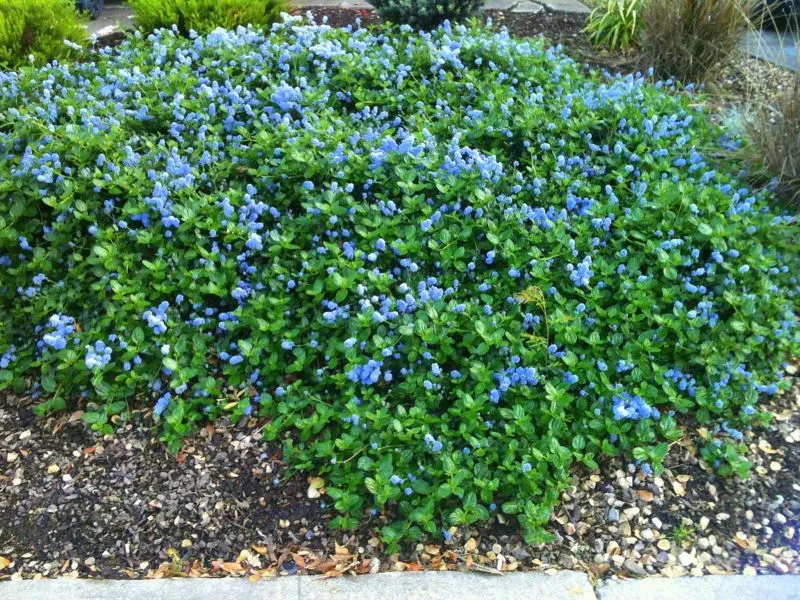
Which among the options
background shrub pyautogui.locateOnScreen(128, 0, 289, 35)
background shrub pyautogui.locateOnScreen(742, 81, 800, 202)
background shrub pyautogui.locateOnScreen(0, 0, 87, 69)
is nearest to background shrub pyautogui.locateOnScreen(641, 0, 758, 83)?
background shrub pyautogui.locateOnScreen(742, 81, 800, 202)

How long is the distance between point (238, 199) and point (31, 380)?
1200 mm

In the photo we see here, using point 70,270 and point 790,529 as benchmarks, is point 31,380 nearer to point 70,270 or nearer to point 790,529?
point 70,270

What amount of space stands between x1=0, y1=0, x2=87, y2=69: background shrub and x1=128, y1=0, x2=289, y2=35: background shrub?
1.69 feet

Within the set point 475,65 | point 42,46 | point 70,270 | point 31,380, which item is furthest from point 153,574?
point 42,46

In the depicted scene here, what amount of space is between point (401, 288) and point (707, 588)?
60.2 inches

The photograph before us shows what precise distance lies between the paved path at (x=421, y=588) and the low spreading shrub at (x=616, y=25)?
463 cm

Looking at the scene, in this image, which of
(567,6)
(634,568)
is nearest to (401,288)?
(634,568)

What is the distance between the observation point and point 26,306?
3.18 metres

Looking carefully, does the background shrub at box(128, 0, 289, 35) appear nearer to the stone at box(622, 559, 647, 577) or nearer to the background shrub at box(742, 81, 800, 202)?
the background shrub at box(742, 81, 800, 202)

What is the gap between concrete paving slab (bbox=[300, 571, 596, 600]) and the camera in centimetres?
230

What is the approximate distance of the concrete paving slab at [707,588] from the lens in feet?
7.63

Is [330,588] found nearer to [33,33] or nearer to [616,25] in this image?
[33,33]

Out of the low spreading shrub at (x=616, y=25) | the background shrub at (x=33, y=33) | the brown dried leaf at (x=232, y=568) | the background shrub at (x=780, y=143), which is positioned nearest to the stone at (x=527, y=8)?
the low spreading shrub at (x=616, y=25)

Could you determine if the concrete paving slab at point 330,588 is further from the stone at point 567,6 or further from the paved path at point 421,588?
the stone at point 567,6
